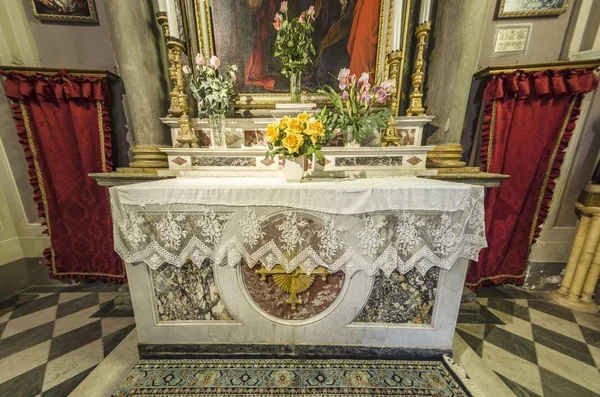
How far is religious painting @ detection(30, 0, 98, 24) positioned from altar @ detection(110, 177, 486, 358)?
7.46 ft

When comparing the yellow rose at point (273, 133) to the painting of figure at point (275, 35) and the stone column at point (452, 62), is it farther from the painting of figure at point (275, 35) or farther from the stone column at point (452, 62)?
the stone column at point (452, 62)

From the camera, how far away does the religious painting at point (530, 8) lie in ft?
6.75

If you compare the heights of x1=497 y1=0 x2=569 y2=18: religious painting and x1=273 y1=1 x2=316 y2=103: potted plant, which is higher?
x1=497 y1=0 x2=569 y2=18: religious painting

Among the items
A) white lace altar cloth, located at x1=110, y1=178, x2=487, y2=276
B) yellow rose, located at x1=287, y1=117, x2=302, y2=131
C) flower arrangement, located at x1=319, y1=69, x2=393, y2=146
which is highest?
flower arrangement, located at x1=319, y1=69, x2=393, y2=146

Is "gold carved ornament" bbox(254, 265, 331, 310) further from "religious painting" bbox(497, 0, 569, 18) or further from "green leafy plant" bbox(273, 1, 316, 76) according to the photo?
"religious painting" bbox(497, 0, 569, 18)

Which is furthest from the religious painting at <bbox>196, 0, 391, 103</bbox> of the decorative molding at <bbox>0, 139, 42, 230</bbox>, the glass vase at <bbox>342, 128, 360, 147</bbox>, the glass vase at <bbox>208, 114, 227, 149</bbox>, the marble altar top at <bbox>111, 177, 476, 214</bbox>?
the decorative molding at <bbox>0, 139, 42, 230</bbox>

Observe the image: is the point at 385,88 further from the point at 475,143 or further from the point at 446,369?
the point at 446,369

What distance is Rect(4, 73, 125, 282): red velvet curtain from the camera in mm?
2070

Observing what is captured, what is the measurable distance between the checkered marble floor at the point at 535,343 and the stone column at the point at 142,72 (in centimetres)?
331

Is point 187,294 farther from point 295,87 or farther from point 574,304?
point 574,304

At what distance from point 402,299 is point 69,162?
358cm

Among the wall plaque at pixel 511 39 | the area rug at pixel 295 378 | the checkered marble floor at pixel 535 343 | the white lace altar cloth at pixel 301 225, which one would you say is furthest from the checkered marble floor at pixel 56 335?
the wall plaque at pixel 511 39

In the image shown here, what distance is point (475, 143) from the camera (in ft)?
7.57

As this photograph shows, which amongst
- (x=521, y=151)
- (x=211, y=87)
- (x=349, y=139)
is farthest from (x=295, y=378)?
(x=521, y=151)
